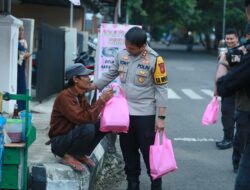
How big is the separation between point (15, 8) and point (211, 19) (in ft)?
91.7

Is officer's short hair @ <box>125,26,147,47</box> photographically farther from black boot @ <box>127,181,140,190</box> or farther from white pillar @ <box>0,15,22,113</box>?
white pillar @ <box>0,15,22,113</box>

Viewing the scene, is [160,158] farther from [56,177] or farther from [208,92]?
[208,92]

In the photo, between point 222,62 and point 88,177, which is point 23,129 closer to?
point 88,177

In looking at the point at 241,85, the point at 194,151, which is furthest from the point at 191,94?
the point at 241,85

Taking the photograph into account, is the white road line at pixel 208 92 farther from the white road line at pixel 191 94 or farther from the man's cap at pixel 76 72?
the man's cap at pixel 76 72

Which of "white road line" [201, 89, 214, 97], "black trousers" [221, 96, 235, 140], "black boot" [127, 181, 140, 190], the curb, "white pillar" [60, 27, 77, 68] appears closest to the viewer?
the curb

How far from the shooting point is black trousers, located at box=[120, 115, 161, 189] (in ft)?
20.0

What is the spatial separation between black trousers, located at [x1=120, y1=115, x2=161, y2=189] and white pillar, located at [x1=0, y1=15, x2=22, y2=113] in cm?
379

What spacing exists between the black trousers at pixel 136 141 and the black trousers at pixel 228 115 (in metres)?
3.15

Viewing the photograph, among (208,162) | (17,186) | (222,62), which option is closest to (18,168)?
(17,186)

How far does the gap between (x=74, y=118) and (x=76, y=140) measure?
0.24 metres

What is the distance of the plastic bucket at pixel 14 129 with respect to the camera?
17.7 ft

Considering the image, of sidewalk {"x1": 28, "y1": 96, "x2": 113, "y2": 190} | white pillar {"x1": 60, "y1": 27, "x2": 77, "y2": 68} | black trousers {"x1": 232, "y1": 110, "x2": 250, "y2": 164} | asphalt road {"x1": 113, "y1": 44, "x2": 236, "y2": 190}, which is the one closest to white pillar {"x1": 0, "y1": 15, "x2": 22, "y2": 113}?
sidewalk {"x1": 28, "y1": 96, "x2": 113, "y2": 190}

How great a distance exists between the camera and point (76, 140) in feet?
19.5
